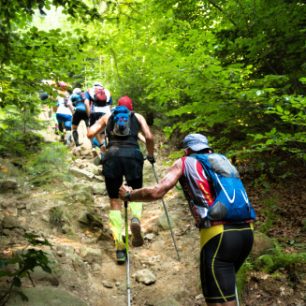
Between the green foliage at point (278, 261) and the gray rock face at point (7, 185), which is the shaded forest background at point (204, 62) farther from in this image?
the gray rock face at point (7, 185)

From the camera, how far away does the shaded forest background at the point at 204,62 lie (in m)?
4.75

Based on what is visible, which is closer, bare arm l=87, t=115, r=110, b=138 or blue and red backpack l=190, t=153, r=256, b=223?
blue and red backpack l=190, t=153, r=256, b=223

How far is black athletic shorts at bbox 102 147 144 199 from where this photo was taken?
5980 mm

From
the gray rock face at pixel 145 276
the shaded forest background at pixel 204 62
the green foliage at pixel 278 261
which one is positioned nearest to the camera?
the shaded forest background at pixel 204 62

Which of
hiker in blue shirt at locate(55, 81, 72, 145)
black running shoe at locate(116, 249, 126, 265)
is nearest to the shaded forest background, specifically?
black running shoe at locate(116, 249, 126, 265)

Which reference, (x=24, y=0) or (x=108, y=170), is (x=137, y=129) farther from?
(x=24, y=0)

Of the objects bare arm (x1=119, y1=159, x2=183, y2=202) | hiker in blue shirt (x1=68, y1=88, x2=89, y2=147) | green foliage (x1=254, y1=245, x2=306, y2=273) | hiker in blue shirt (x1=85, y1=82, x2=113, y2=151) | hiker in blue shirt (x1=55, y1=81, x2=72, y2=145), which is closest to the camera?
bare arm (x1=119, y1=159, x2=183, y2=202)

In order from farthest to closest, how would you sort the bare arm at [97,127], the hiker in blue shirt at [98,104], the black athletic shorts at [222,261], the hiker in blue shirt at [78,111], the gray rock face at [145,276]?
→ 1. the hiker in blue shirt at [78,111]
2. the hiker in blue shirt at [98,104]
3. the bare arm at [97,127]
4. the gray rock face at [145,276]
5. the black athletic shorts at [222,261]

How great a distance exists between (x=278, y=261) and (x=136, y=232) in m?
2.45

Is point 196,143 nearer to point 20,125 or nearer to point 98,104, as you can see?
point 98,104

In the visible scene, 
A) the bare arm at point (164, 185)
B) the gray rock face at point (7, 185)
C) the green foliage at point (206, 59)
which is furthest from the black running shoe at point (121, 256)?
the gray rock face at point (7, 185)

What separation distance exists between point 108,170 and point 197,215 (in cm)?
281

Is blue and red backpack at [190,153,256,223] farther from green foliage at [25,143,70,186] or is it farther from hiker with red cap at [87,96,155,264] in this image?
green foliage at [25,143,70,186]

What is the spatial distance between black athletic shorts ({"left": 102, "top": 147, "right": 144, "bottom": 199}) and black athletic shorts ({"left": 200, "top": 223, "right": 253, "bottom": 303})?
279 centimetres
